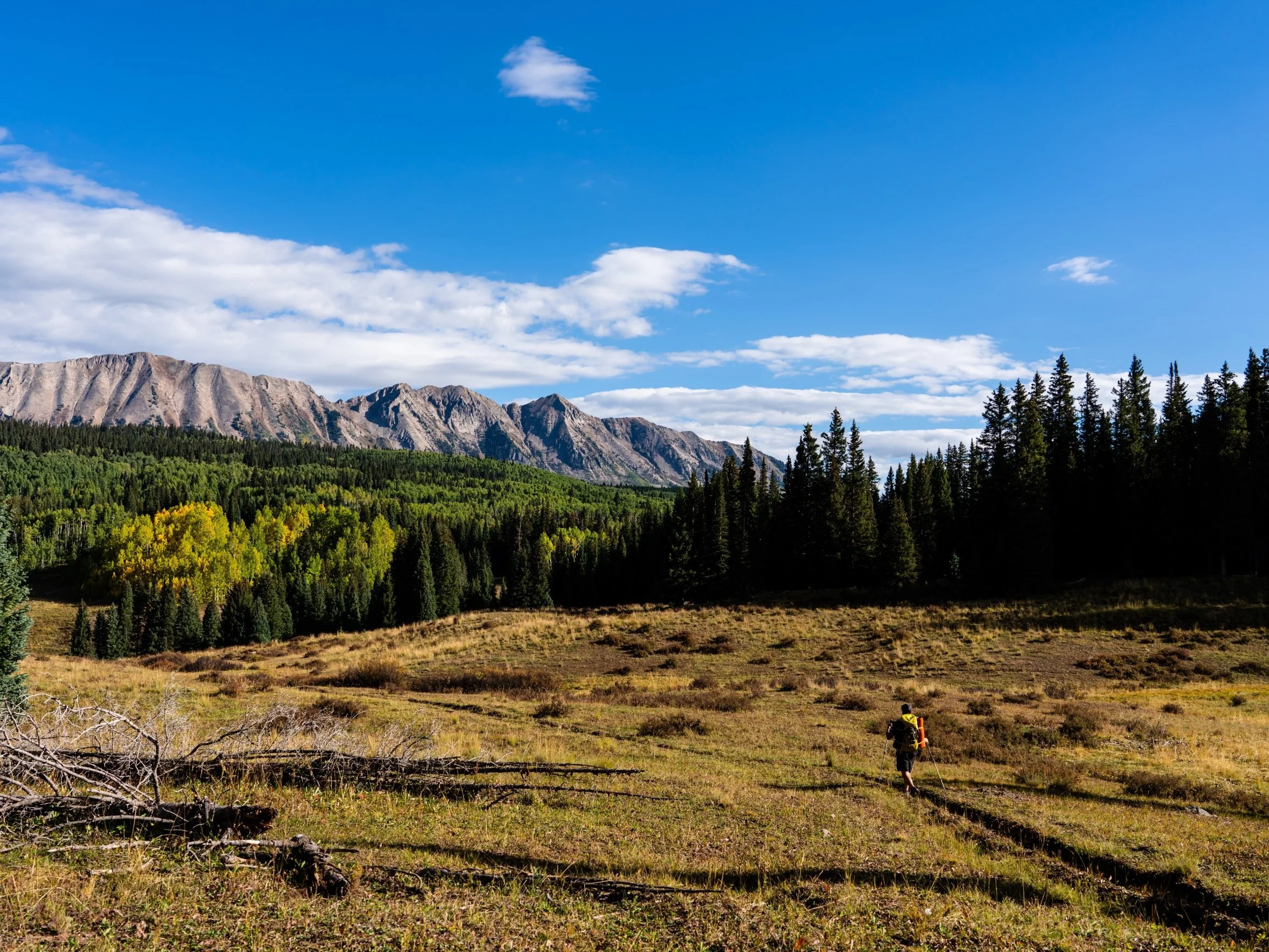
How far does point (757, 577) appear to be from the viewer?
72312 millimetres

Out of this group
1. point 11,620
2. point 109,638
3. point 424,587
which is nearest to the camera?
point 11,620

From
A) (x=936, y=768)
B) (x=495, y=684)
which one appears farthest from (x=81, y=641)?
(x=936, y=768)

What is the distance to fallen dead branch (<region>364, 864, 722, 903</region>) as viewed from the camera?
25.5ft

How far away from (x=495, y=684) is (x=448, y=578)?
6256 centimetres

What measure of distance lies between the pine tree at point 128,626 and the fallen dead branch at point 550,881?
8965 centimetres

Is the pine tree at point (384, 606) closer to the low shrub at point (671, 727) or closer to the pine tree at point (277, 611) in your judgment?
the pine tree at point (277, 611)

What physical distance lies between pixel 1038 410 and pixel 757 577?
31.5 m

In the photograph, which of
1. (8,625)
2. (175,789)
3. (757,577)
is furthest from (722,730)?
(757,577)

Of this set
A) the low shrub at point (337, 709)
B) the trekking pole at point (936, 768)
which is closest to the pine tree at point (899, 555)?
the trekking pole at point (936, 768)

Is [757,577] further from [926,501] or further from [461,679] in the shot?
[461,679]

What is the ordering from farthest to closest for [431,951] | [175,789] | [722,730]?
[722,730] → [175,789] → [431,951]

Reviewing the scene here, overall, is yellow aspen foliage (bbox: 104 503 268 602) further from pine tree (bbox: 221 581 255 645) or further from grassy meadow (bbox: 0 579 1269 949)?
grassy meadow (bbox: 0 579 1269 949)

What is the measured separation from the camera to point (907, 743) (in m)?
15.2

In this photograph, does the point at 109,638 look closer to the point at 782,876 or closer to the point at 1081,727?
the point at 782,876
